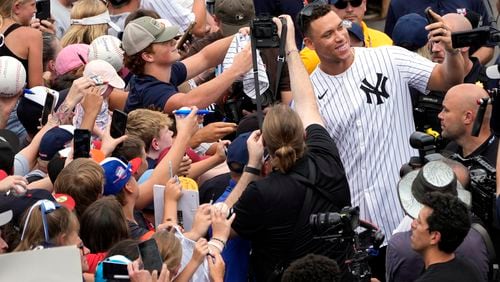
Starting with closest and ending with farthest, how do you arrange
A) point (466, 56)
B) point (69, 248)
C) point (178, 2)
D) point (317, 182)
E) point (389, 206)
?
point (69, 248), point (317, 182), point (389, 206), point (466, 56), point (178, 2)

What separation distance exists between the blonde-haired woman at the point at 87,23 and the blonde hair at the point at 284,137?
3263mm

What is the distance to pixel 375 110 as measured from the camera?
7.91 meters

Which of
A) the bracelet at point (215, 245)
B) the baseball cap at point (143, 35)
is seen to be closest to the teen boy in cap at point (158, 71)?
the baseball cap at point (143, 35)

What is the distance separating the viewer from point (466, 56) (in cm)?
938

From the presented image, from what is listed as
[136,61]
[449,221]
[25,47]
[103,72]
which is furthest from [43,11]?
[449,221]

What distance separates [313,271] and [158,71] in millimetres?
3036

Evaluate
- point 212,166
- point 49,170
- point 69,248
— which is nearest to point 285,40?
point 212,166

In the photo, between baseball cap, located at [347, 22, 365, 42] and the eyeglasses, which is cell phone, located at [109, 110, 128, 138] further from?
the eyeglasses

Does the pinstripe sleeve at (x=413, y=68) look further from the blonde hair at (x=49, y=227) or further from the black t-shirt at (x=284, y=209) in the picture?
the blonde hair at (x=49, y=227)

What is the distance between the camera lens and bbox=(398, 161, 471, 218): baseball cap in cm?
657

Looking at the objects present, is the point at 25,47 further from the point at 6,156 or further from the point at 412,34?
the point at 412,34

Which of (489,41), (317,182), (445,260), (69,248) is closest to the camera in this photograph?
(69,248)

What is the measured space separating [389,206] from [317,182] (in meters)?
1.11

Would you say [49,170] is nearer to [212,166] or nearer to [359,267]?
[212,166]
